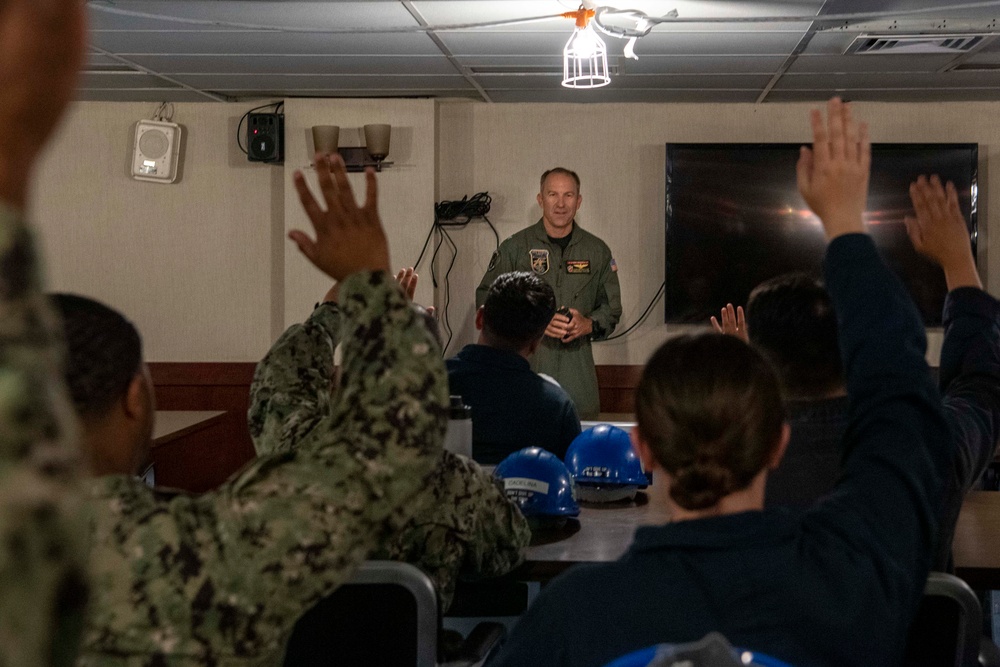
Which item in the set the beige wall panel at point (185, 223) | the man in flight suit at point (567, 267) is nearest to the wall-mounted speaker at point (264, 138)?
the beige wall panel at point (185, 223)

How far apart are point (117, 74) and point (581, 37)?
9.30 feet

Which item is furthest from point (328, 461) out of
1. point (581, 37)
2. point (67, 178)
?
point (67, 178)

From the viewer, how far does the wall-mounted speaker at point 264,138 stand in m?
6.06

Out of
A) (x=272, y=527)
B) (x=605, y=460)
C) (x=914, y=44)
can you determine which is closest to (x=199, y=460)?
(x=605, y=460)

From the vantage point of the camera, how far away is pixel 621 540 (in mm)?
2080

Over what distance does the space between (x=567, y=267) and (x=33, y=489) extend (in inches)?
214

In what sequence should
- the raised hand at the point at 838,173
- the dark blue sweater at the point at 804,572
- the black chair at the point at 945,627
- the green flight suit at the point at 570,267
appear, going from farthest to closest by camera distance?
the green flight suit at the point at 570,267
the black chair at the point at 945,627
the raised hand at the point at 838,173
the dark blue sweater at the point at 804,572

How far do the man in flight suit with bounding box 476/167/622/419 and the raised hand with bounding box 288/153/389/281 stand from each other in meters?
4.45

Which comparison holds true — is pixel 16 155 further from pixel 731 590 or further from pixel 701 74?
pixel 701 74

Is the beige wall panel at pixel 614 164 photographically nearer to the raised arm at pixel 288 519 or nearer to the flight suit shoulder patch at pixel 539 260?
the flight suit shoulder patch at pixel 539 260

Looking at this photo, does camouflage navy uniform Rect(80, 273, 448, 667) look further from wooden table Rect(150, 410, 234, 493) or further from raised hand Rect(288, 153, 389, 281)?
wooden table Rect(150, 410, 234, 493)

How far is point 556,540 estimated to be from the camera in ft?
6.85

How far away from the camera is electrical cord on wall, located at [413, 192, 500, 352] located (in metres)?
6.11

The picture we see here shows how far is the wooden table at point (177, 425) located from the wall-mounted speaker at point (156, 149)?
90.4 inches
